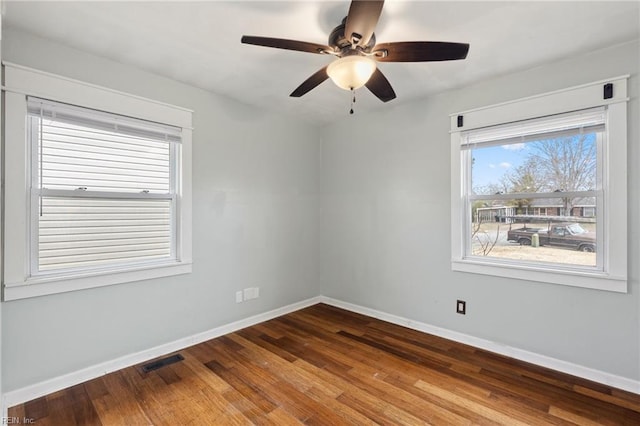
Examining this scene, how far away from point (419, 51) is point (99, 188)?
8.38 feet

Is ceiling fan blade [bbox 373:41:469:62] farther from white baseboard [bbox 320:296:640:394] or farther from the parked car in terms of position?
white baseboard [bbox 320:296:640:394]

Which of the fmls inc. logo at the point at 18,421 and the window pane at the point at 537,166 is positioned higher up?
the window pane at the point at 537,166

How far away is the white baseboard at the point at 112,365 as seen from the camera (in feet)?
6.67

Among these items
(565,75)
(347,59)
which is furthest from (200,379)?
(565,75)

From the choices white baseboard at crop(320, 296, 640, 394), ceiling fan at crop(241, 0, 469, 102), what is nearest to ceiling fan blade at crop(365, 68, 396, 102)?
ceiling fan at crop(241, 0, 469, 102)

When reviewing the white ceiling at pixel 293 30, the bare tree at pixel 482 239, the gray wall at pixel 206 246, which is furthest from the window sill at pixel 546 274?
the gray wall at pixel 206 246

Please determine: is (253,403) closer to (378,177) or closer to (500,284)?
(500,284)

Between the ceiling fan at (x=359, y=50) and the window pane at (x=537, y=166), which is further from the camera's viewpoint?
the window pane at (x=537, y=166)

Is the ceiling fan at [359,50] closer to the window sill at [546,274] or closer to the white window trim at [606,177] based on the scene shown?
the white window trim at [606,177]

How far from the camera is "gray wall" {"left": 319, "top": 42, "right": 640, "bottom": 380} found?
2.27 meters

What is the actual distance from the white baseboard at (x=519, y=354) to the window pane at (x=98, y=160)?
9.12ft

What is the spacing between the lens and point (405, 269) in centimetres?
339

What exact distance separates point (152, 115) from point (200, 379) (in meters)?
2.23

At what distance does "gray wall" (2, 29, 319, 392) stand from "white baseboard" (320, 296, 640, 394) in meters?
1.25
